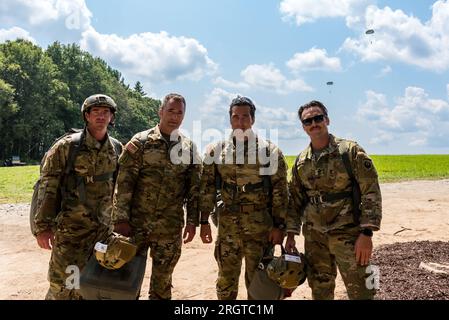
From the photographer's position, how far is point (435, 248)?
26.7 ft

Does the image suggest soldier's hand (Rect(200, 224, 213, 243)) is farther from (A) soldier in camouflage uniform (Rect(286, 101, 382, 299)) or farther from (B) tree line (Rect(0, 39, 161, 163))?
(B) tree line (Rect(0, 39, 161, 163))

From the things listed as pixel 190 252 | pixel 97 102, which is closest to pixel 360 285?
pixel 97 102

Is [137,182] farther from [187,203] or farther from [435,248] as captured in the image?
[435,248]

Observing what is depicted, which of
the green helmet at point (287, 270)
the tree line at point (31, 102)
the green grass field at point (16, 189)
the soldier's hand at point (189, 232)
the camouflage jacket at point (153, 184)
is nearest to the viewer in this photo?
the green helmet at point (287, 270)

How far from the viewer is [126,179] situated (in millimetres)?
4605

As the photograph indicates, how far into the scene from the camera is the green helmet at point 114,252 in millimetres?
4059

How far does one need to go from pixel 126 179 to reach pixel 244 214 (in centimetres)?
140

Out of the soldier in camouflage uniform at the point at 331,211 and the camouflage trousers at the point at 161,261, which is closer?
the soldier in camouflage uniform at the point at 331,211

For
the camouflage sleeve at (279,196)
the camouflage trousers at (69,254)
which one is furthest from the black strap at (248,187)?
the camouflage trousers at (69,254)

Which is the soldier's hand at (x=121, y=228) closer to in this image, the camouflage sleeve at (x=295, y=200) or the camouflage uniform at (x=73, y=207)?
the camouflage uniform at (x=73, y=207)

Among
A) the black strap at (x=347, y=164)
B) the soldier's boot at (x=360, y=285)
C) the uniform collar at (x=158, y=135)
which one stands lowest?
the soldier's boot at (x=360, y=285)

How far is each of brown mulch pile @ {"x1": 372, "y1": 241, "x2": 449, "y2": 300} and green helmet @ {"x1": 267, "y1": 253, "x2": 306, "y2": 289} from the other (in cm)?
212

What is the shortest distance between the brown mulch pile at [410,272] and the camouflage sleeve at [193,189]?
294cm

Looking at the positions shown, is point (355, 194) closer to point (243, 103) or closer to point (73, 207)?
point (243, 103)
